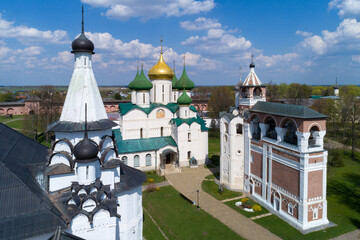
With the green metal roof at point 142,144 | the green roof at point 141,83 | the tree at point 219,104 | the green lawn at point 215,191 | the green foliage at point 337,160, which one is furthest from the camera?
the tree at point 219,104

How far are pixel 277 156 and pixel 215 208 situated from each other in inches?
212

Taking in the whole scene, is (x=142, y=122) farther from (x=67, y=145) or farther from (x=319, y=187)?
(x=319, y=187)

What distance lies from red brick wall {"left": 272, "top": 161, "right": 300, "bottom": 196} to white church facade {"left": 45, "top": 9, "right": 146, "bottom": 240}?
8.74m

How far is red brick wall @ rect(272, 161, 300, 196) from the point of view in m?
14.2

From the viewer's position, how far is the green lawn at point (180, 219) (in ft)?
45.1

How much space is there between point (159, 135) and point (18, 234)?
19118mm

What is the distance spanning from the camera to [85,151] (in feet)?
29.1

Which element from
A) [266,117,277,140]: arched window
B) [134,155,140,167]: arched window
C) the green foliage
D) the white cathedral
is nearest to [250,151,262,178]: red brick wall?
[266,117,277,140]: arched window

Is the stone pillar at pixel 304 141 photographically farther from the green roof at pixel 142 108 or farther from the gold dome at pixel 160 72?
the gold dome at pixel 160 72

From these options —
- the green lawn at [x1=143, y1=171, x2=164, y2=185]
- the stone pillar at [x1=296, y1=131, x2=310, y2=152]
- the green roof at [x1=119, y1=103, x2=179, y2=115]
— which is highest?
the green roof at [x1=119, y1=103, x2=179, y2=115]

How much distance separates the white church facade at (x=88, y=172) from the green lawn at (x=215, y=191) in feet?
25.8

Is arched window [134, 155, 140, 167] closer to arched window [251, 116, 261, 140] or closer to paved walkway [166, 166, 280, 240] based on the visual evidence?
paved walkway [166, 166, 280, 240]

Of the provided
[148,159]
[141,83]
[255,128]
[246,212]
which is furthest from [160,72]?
[246,212]

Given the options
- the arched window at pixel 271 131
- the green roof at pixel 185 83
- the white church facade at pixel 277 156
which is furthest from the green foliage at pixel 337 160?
the green roof at pixel 185 83
